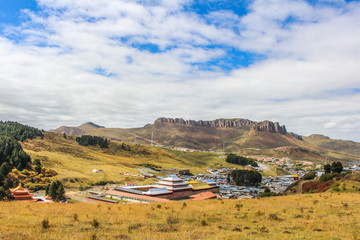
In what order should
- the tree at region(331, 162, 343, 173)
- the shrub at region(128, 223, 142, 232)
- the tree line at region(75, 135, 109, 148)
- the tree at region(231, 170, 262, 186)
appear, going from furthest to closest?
the tree line at region(75, 135, 109, 148) < the tree at region(231, 170, 262, 186) < the tree at region(331, 162, 343, 173) < the shrub at region(128, 223, 142, 232)

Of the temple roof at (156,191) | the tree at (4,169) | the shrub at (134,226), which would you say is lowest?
the temple roof at (156,191)

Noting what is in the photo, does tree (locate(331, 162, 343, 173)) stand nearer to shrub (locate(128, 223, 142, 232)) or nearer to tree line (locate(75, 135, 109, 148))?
shrub (locate(128, 223, 142, 232))

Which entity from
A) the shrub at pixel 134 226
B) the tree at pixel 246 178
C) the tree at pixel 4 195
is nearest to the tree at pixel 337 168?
the tree at pixel 246 178

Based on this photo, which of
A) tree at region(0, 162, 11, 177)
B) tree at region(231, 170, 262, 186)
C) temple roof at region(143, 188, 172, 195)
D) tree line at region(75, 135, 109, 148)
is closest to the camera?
temple roof at region(143, 188, 172, 195)

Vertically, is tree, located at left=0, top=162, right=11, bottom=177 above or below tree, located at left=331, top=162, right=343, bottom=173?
below

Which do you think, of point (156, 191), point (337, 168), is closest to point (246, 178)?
point (337, 168)

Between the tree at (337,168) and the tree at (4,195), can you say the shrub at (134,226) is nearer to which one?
the tree at (4,195)

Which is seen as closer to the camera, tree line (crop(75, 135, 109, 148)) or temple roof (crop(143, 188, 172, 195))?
temple roof (crop(143, 188, 172, 195))

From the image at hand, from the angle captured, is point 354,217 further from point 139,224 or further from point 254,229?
point 139,224

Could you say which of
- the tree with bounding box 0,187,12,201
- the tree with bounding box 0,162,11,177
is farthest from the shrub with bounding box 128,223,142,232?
the tree with bounding box 0,162,11,177

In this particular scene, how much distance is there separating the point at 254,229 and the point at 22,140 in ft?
471

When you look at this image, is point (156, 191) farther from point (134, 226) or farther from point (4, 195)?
point (134, 226)

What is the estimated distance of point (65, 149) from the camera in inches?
5295

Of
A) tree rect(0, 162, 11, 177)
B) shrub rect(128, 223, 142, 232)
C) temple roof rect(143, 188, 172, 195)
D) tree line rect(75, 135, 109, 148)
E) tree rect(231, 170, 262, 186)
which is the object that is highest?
tree line rect(75, 135, 109, 148)
